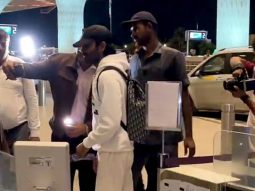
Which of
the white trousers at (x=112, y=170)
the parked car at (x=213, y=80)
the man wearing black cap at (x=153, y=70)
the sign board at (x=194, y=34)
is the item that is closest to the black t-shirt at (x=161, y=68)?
the man wearing black cap at (x=153, y=70)

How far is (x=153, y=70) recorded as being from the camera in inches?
158

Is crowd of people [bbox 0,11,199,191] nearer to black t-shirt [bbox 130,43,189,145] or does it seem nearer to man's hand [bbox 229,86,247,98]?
black t-shirt [bbox 130,43,189,145]

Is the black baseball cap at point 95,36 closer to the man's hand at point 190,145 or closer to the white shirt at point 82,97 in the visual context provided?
the white shirt at point 82,97

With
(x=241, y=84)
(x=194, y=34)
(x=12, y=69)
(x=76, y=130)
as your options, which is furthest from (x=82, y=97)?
(x=194, y=34)

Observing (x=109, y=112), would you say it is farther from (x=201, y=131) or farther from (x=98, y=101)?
(x=201, y=131)

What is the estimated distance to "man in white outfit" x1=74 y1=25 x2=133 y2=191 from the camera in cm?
346

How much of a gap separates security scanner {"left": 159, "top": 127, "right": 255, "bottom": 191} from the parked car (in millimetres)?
8258

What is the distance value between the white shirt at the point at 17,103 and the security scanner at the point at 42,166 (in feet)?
4.03

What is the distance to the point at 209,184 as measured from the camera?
255 centimetres

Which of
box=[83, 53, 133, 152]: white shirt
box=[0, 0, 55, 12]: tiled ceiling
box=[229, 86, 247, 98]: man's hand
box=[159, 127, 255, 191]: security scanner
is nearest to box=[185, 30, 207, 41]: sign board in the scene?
box=[0, 0, 55, 12]: tiled ceiling

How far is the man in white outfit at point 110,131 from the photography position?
11.4ft

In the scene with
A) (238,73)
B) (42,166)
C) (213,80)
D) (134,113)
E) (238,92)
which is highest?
(238,73)

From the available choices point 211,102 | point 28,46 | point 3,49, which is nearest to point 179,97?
point 3,49

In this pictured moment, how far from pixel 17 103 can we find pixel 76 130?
0.73m
